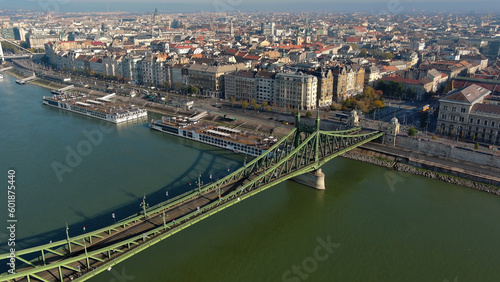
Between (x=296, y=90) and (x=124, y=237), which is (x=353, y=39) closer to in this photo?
(x=296, y=90)

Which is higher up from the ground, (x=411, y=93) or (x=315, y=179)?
(x=411, y=93)

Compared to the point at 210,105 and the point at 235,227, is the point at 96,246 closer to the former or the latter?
the point at 235,227

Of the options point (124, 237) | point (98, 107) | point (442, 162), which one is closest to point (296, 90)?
point (442, 162)

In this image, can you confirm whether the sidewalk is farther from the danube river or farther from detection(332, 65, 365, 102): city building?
detection(332, 65, 365, 102): city building

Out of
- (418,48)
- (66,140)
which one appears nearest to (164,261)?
(66,140)

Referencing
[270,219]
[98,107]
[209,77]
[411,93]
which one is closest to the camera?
[270,219]

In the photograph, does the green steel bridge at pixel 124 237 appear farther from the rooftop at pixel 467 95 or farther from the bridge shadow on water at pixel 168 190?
the rooftop at pixel 467 95

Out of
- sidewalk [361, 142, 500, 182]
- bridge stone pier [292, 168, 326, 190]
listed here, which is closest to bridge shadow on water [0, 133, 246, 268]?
bridge stone pier [292, 168, 326, 190]

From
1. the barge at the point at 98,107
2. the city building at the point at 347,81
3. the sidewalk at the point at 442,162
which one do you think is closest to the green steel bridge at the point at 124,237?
the sidewalk at the point at 442,162
